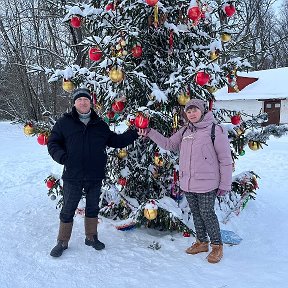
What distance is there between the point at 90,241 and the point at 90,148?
3.54 ft

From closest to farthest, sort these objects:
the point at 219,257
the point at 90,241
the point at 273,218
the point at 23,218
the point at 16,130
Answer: the point at 219,257 → the point at 90,241 → the point at 23,218 → the point at 273,218 → the point at 16,130

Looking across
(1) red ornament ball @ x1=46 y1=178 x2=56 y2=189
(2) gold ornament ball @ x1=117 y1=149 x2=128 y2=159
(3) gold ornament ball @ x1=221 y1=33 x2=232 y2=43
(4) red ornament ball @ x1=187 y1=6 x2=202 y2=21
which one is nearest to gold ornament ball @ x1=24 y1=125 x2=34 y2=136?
(1) red ornament ball @ x1=46 y1=178 x2=56 y2=189

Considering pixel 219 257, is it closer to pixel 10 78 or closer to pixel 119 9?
pixel 119 9

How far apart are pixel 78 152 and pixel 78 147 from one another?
53mm

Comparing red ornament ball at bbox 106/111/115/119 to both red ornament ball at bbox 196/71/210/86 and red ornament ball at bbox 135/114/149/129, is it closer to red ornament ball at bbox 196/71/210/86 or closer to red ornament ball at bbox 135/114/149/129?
red ornament ball at bbox 135/114/149/129

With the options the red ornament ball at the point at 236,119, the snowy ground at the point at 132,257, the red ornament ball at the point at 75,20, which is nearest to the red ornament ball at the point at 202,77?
the red ornament ball at the point at 236,119

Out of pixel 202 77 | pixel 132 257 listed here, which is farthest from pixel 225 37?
pixel 132 257

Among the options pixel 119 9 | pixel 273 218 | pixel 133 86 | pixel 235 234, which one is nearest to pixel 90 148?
pixel 133 86

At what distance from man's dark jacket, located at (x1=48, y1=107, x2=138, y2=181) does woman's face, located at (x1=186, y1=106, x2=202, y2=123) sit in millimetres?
994

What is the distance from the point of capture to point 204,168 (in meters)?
3.78

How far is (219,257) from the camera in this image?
12.8ft

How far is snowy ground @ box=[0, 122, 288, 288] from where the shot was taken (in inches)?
136

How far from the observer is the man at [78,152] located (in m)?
3.93

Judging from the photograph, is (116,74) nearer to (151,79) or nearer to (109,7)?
(151,79)
